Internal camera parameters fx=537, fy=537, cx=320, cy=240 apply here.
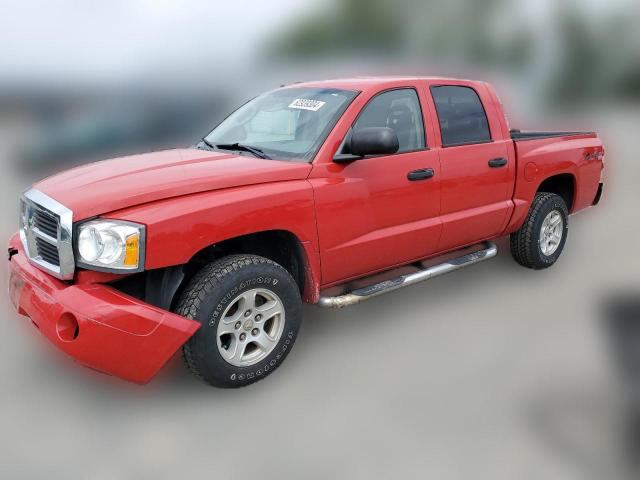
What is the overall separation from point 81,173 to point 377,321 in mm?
2360

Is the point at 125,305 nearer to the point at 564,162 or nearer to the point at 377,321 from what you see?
the point at 377,321

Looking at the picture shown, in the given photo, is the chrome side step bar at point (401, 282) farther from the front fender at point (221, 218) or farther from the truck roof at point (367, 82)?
the truck roof at point (367, 82)

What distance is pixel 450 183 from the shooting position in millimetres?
4242

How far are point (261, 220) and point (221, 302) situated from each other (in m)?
0.54

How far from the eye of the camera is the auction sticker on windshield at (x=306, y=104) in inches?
154

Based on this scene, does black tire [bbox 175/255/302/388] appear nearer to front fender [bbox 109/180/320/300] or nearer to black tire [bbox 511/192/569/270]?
front fender [bbox 109/180/320/300]

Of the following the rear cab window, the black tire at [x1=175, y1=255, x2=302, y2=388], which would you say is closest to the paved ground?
the black tire at [x1=175, y1=255, x2=302, y2=388]

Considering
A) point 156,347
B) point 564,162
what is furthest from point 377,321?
point 564,162

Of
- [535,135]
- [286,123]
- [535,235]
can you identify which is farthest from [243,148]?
[535,135]

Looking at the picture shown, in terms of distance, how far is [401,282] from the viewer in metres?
4.03

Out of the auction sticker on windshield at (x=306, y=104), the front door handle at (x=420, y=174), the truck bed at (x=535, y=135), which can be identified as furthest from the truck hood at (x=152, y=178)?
the truck bed at (x=535, y=135)

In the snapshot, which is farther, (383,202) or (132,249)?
(383,202)

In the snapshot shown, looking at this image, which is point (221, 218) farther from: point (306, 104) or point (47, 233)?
point (306, 104)

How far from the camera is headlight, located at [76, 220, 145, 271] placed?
279 centimetres
